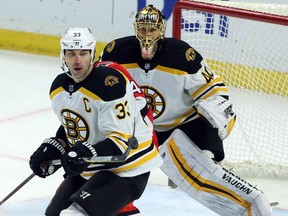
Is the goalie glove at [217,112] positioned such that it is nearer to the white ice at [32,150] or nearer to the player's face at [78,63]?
the white ice at [32,150]

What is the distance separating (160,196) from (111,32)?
2391 millimetres

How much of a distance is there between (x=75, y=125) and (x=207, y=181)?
802 mm

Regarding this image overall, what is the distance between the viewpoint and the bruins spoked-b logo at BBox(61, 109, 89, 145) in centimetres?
289

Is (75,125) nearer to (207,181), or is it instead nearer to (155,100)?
(155,100)

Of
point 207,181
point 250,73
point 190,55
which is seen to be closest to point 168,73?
point 190,55

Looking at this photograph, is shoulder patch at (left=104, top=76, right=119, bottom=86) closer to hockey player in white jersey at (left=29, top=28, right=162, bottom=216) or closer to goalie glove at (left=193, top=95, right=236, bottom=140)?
hockey player in white jersey at (left=29, top=28, right=162, bottom=216)

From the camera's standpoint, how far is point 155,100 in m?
3.50

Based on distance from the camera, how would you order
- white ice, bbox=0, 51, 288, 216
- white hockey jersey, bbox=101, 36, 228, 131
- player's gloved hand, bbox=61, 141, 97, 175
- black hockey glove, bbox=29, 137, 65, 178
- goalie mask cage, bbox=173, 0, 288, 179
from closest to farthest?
player's gloved hand, bbox=61, 141, 97, 175, black hockey glove, bbox=29, 137, 65, 178, white hockey jersey, bbox=101, 36, 228, 131, white ice, bbox=0, 51, 288, 216, goalie mask cage, bbox=173, 0, 288, 179

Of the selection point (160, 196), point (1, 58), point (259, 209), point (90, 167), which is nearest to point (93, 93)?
point (90, 167)

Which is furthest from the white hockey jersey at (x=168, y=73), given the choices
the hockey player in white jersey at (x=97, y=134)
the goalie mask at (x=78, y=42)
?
the goalie mask at (x=78, y=42)

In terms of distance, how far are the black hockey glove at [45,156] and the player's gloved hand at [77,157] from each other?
29 centimetres

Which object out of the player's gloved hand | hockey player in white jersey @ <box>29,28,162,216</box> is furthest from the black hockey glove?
the player's gloved hand

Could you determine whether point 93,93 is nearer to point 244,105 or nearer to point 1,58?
point 244,105

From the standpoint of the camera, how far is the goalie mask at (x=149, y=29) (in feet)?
11.1
